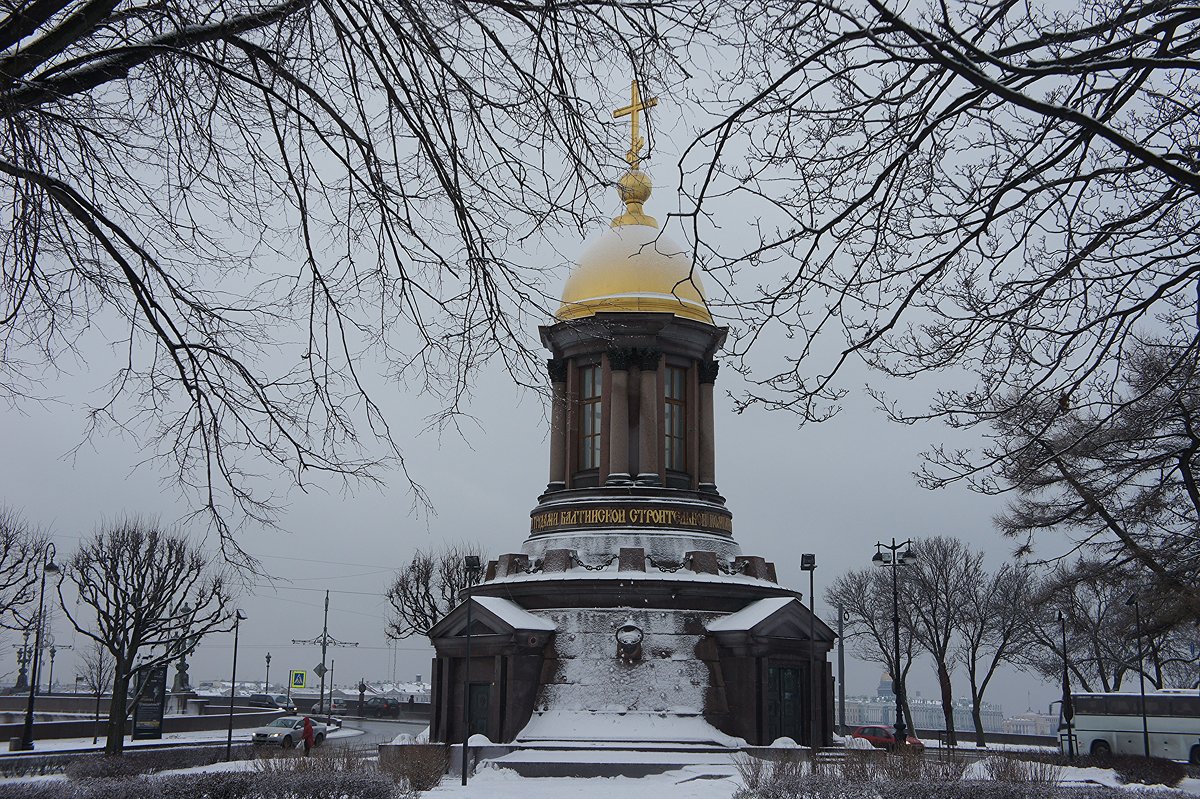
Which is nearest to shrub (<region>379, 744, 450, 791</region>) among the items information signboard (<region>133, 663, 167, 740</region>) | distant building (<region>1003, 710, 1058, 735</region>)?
information signboard (<region>133, 663, 167, 740</region>)

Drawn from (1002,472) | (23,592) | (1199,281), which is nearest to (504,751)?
(1002,472)

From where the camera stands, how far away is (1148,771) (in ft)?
96.9

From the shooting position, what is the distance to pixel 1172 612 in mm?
22406

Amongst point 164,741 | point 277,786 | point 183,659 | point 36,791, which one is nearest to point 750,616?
point 277,786

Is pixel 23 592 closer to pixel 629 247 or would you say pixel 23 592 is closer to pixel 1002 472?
pixel 629 247

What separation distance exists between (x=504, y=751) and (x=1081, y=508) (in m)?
14.7

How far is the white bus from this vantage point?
137 feet

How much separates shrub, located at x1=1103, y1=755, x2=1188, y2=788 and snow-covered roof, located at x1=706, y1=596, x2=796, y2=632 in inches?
372

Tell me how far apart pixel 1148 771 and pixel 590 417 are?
18.2 metres

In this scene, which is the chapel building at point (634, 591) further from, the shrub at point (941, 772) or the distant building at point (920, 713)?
the distant building at point (920, 713)

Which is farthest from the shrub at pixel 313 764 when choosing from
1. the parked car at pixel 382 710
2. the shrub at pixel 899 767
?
the parked car at pixel 382 710

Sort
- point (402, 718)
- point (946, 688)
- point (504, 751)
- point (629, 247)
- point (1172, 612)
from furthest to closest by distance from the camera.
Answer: point (402, 718)
point (946, 688)
point (629, 247)
point (504, 751)
point (1172, 612)

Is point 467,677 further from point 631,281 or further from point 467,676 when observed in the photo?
point 631,281

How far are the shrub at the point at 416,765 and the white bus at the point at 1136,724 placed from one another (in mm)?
26620
